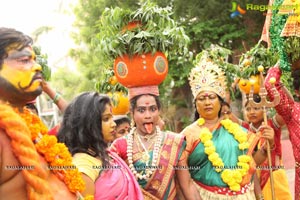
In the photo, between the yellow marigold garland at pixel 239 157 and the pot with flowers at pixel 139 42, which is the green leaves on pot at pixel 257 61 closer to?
the yellow marigold garland at pixel 239 157

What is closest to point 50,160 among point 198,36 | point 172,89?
point 198,36

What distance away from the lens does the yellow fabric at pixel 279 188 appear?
574cm

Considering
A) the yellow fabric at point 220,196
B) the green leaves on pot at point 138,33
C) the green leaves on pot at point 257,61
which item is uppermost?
the green leaves on pot at point 138,33

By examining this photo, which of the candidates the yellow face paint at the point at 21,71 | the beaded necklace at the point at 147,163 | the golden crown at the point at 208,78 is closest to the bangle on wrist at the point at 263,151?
the golden crown at the point at 208,78

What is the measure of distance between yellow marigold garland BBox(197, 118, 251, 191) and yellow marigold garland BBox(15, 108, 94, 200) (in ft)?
6.94

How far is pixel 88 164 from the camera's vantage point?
3.37 meters

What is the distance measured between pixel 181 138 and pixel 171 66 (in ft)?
31.6

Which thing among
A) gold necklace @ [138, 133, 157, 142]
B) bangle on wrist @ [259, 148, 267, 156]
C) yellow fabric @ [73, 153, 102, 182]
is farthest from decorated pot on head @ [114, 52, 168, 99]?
bangle on wrist @ [259, 148, 267, 156]

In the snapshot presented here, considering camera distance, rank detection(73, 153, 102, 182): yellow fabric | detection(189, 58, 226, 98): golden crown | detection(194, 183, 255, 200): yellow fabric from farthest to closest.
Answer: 1. detection(189, 58, 226, 98): golden crown
2. detection(194, 183, 255, 200): yellow fabric
3. detection(73, 153, 102, 182): yellow fabric

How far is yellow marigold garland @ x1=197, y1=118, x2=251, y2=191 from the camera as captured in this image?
15.3 ft

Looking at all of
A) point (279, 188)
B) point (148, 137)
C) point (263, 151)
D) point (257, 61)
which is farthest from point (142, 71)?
point (279, 188)

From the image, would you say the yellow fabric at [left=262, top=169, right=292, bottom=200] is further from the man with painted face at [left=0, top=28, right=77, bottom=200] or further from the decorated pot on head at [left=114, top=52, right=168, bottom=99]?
the man with painted face at [left=0, top=28, right=77, bottom=200]

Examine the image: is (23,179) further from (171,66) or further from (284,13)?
(171,66)

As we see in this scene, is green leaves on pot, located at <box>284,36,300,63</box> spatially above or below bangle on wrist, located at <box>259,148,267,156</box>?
above
